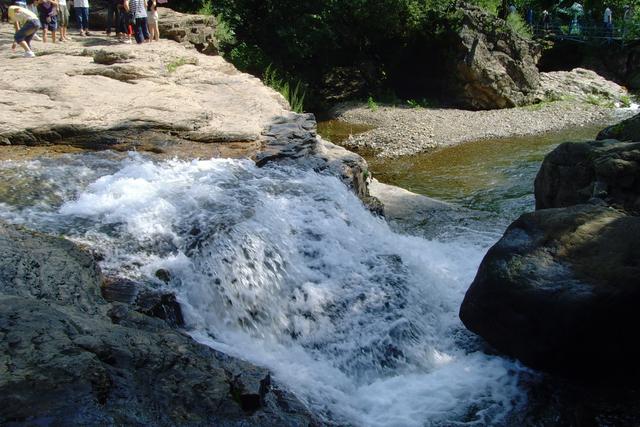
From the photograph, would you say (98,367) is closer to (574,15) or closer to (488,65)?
(488,65)

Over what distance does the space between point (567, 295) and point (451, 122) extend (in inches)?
488

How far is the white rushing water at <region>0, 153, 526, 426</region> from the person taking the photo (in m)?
5.14

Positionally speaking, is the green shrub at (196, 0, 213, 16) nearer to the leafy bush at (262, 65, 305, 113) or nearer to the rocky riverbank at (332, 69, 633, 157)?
the leafy bush at (262, 65, 305, 113)

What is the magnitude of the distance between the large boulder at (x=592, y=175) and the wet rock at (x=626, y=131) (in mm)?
669

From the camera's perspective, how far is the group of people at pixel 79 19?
37.8 feet

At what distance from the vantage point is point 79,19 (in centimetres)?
1502

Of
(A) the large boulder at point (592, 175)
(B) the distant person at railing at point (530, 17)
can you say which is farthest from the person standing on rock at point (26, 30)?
(B) the distant person at railing at point (530, 17)

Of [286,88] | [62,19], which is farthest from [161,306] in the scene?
[62,19]

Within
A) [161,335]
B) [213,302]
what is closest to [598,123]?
[213,302]

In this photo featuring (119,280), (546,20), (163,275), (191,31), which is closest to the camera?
(119,280)

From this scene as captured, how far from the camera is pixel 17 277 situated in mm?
4438

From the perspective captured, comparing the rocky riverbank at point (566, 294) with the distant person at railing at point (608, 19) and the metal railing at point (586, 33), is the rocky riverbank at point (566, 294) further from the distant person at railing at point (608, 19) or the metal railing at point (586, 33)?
the distant person at railing at point (608, 19)

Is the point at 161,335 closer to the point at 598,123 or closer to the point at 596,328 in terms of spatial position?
the point at 596,328

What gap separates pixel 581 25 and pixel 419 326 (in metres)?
23.4
